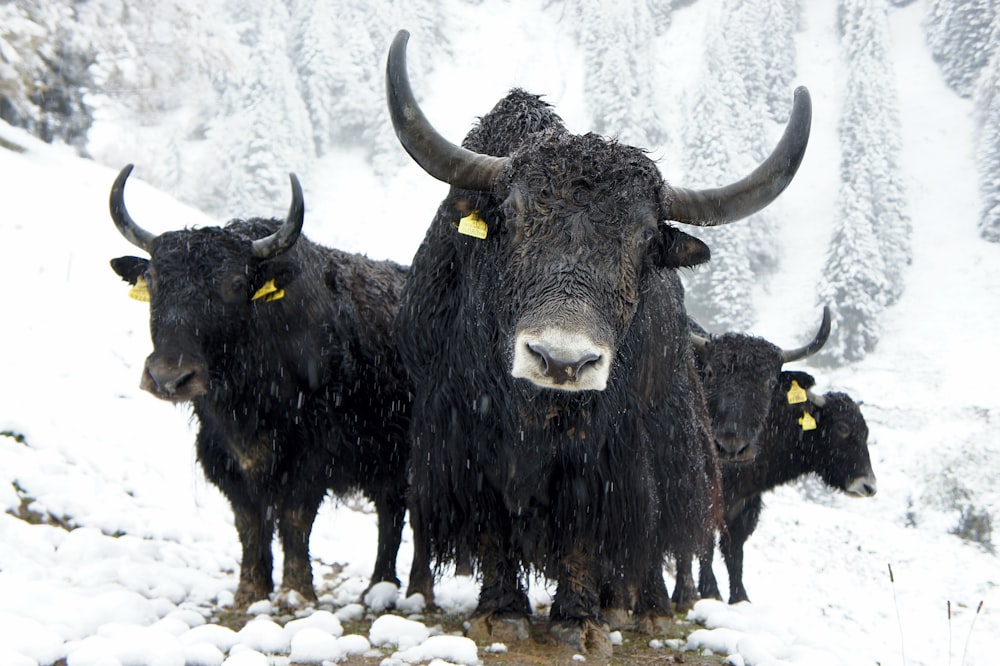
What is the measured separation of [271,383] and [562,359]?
2238 mm

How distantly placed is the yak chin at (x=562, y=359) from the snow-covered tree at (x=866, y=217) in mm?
36170

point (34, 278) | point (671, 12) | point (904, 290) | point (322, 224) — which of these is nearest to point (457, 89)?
point (322, 224)

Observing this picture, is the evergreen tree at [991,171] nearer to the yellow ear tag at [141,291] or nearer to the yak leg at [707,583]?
the yak leg at [707,583]

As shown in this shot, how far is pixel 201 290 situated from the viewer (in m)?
3.94

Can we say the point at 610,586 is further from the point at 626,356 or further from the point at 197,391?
the point at 197,391

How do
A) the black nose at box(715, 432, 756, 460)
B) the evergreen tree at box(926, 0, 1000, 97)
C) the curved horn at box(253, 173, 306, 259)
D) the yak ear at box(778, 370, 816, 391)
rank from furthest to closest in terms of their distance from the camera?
1. the evergreen tree at box(926, 0, 1000, 97)
2. the yak ear at box(778, 370, 816, 391)
3. the black nose at box(715, 432, 756, 460)
4. the curved horn at box(253, 173, 306, 259)

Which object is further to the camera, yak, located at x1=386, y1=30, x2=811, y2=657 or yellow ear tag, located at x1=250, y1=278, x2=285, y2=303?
yellow ear tag, located at x1=250, y1=278, x2=285, y2=303

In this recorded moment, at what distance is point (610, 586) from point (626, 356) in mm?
1213

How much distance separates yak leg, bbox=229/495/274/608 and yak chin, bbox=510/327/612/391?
230 cm

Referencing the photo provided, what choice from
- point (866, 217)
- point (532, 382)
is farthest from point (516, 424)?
point (866, 217)

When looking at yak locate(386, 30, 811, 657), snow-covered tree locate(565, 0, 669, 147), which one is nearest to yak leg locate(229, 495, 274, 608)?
yak locate(386, 30, 811, 657)

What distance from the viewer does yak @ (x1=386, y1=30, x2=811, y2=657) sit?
3.02 metres

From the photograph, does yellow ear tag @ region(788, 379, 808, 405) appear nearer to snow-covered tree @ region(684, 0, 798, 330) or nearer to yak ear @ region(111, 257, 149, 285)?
yak ear @ region(111, 257, 149, 285)

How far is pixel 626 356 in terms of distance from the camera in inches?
135
